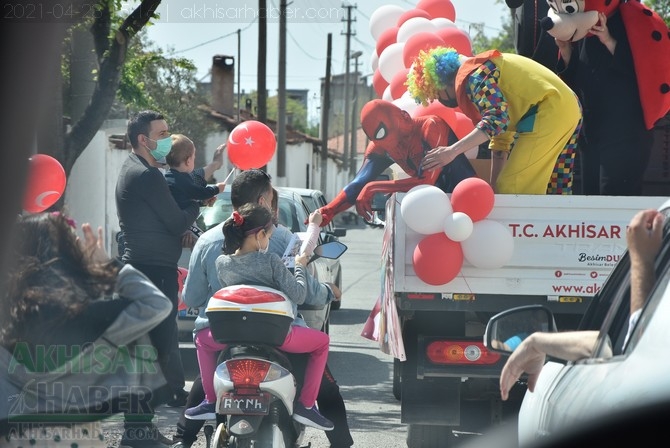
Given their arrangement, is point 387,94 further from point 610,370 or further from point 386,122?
point 610,370

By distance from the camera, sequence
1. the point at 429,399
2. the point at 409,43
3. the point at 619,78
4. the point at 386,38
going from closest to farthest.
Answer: the point at 429,399
the point at 619,78
the point at 409,43
the point at 386,38

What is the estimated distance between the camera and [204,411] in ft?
19.0

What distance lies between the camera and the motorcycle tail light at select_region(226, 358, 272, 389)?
5.23 metres

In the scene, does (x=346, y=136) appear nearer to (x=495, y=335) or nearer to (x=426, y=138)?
(x=426, y=138)

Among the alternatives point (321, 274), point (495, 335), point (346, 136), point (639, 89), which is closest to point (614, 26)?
point (639, 89)

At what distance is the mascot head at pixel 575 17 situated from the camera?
7.73 m

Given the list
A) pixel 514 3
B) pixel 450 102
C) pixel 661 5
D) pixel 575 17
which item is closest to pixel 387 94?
pixel 514 3

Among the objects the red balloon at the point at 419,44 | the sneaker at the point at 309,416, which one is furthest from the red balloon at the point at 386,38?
the sneaker at the point at 309,416

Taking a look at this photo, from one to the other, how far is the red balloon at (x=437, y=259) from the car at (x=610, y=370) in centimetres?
258

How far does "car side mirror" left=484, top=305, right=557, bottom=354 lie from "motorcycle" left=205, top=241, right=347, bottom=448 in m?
1.72

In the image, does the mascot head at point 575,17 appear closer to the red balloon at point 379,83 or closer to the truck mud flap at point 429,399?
the red balloon at point 379,83

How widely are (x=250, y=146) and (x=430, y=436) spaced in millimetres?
2754

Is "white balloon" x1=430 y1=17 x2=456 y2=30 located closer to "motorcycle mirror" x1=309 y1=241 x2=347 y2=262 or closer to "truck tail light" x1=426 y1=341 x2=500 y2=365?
"truck tail light" x1=426 y1=341 x2=500 y2=365

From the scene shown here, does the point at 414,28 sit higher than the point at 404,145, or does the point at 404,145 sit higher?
the point at 414,28
